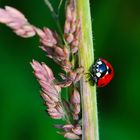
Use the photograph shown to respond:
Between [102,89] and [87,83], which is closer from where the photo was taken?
[87,83]

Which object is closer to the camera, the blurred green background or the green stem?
the green stem

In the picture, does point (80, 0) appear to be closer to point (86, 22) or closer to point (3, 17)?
point (86, 22)

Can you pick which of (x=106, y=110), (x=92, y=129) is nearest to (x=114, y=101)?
(x=106, y=110)

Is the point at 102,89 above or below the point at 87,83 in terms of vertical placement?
below

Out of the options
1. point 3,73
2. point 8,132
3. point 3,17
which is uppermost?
point 3,17
